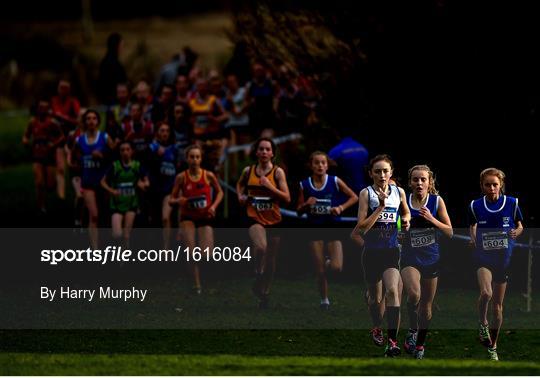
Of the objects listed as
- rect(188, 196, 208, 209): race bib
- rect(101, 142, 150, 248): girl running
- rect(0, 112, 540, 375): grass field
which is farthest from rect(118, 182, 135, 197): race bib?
rect(188, 196, 208, 209): race bib

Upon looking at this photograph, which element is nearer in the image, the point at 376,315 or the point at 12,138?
the point at 376,315

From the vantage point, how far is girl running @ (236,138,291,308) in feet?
60.7

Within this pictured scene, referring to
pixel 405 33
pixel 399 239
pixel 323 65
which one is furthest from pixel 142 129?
pixel 399 239

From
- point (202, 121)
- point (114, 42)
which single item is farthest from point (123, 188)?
point (114, 42)

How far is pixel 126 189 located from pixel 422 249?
23.1ft

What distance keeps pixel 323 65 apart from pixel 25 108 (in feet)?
69.0

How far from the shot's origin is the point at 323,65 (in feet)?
75.4

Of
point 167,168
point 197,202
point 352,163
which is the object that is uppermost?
point 352,163

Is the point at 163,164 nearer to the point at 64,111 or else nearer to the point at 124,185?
the point at 124,185

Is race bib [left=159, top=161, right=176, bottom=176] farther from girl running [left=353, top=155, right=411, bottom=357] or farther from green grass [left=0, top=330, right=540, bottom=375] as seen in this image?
girl running [left=353, top=155, right=411, bottom=357]

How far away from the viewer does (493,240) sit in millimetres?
15570

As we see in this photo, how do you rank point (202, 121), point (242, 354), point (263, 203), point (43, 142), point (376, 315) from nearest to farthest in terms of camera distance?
1. point (242, 354)
2. point (376, 315)
3. point (263, 203)
4. point (202, 121)
5. point (43, 142)

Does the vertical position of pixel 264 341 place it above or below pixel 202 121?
below

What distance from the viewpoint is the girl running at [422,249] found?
15.3 meters
